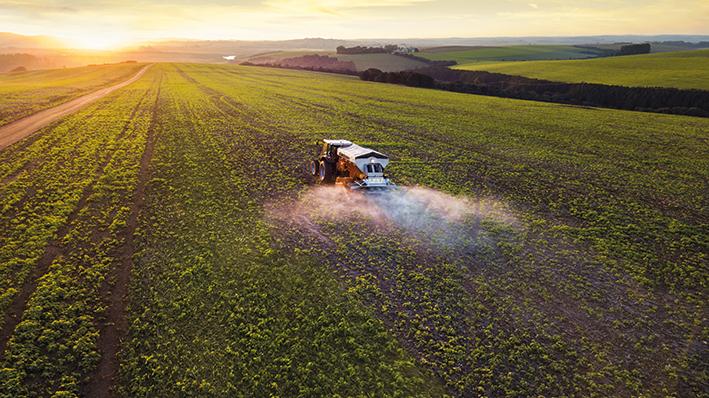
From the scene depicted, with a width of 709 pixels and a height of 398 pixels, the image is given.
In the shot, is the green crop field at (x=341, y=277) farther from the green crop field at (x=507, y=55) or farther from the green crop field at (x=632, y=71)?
the green crop field at (x=507, y=55)

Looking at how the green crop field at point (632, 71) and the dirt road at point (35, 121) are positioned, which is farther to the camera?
the green crop field at point (632, 71)

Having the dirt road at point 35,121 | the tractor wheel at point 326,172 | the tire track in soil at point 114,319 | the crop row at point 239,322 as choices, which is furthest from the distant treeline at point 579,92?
the tire track in soil at point 114,319

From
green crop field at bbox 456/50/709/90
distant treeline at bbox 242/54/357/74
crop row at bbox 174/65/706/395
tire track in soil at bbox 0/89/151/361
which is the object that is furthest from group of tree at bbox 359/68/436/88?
tire track in soil at bbox 0/89/151/361

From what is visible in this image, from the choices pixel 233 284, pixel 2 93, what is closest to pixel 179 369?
pixel 233 284

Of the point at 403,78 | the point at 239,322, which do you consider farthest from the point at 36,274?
the point at 403,78

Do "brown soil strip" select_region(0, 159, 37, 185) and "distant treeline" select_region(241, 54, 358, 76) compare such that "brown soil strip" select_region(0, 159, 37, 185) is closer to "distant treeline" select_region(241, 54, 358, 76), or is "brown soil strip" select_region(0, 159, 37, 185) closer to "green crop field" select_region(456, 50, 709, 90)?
"green crop field" select_region(456, 50, 709, 90)

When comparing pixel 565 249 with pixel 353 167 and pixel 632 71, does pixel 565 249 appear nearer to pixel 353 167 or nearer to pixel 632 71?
pixel 353 167
